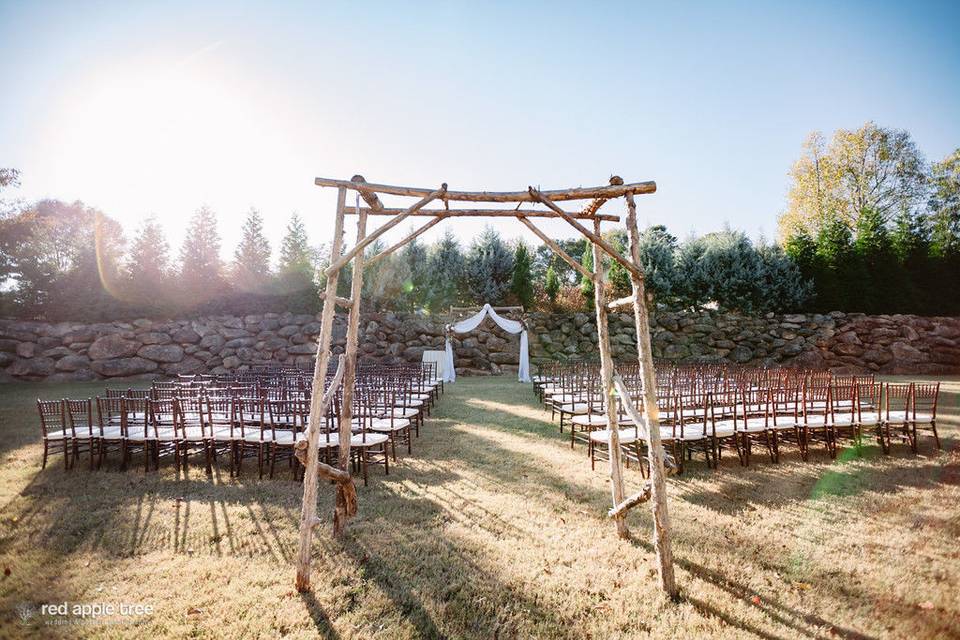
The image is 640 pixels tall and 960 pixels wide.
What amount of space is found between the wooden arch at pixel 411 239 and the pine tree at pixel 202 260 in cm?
2084

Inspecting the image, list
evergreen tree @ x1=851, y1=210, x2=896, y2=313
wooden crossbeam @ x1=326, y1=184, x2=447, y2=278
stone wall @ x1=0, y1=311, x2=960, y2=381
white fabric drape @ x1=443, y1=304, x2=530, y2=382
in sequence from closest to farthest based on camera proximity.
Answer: wooden crossbeam @ x1=326, y1=184, x2=447, y2=278 → stone wall @ x1=0, y1=311, x2=960, y2=381 → white fabric drape @ x1=443, y1=304, x2=530, y2=382 → evergreen tree @ x1=851, y1=210, x2=896, y2=313

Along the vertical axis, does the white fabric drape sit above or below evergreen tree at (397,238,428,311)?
below

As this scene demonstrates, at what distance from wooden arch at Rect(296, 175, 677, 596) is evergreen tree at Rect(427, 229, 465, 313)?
2353 centimetres

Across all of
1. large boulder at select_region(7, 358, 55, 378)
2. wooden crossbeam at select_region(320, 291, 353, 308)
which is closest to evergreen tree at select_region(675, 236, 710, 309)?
wooden crossbeam at select_region(320, 291, 353, 308)

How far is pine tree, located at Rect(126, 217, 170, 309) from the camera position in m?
19.9

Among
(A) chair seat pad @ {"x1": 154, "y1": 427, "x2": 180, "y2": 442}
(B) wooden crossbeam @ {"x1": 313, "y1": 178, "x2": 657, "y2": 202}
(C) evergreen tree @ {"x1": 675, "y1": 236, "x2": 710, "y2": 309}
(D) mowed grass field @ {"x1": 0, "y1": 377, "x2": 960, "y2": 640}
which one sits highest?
(C) evergreen tree @ {"x1": 675, "y1": 236, "x2": 710, "y2": 309}

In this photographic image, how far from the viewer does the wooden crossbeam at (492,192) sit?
3.46 meters

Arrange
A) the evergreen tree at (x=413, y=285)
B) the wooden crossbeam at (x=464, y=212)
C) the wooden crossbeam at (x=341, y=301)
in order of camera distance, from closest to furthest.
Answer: the wooden crossbeam at (x=341, y=301) → the wooden crossbeam at (x=464, y=212) → the evergreen tree at (x=413, y=285)

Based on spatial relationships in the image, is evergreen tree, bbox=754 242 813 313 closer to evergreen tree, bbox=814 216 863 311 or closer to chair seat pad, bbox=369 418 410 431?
evergreen tree, bbox=814 216 863 311

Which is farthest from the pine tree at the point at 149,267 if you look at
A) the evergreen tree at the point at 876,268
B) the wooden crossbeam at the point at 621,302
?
the evergreen tree at the point at 876,268

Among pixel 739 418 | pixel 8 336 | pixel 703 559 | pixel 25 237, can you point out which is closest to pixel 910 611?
pixel 703 559

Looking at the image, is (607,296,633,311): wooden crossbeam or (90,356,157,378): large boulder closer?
(607,296,633,311): wooden crossbeam

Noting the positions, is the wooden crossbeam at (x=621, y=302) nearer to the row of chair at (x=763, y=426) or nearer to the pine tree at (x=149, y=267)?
the row of chair at (x=763, y=426)

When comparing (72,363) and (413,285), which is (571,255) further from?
(72,363)
